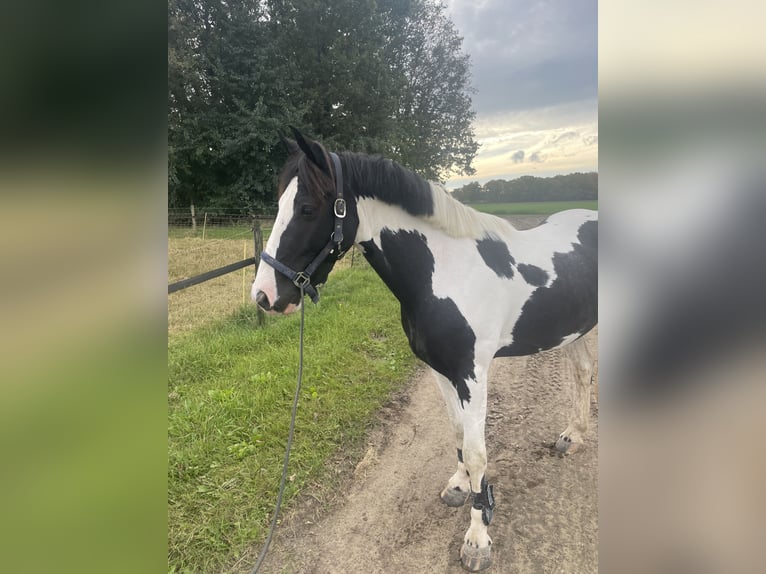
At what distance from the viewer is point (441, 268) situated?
1.92m

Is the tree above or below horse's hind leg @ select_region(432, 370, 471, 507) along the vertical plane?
above

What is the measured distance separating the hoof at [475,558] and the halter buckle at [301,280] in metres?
1.58

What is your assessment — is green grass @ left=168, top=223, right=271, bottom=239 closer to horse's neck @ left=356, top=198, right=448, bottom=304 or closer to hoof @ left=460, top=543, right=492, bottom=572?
horse's neck @ left=356, top=198, right=448, bottom=304

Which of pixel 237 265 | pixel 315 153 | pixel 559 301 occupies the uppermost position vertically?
pixel 315 153

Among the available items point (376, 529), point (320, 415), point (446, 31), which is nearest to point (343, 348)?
point (320, 415)

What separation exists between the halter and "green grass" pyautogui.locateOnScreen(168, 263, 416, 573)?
1431 millimetres

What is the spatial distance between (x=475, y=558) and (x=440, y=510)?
1.29 ft

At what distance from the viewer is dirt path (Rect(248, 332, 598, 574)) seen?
6.53 ft

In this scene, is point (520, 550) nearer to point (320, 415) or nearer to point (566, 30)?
point (320, 415)

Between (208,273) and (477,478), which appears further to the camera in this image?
(208,273)

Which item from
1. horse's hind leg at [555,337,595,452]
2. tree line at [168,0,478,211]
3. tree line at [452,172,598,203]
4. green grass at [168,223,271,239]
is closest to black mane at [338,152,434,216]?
tree line at [452,172,598,203]

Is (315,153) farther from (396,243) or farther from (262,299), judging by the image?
(262,299)

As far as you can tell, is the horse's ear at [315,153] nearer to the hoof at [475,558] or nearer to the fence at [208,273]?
the hoof at [475,558]

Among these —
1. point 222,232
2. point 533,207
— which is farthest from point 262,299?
point 222,232
